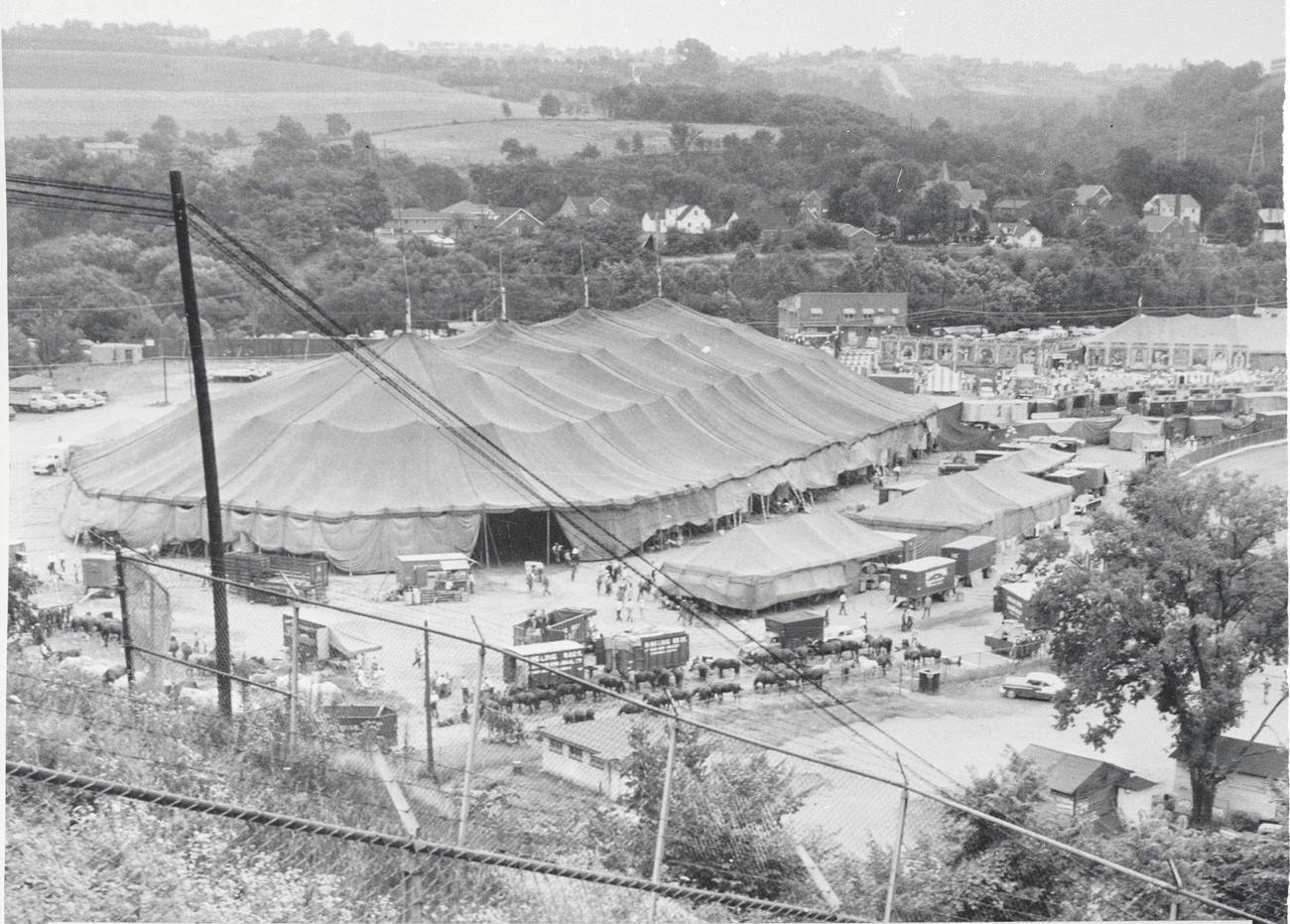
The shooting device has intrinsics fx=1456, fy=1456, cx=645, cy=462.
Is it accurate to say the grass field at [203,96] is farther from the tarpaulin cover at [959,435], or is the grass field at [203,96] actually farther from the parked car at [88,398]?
the tarpaulin cover at [959,435]

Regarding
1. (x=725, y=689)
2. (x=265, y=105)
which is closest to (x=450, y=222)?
(x=265, y=105)

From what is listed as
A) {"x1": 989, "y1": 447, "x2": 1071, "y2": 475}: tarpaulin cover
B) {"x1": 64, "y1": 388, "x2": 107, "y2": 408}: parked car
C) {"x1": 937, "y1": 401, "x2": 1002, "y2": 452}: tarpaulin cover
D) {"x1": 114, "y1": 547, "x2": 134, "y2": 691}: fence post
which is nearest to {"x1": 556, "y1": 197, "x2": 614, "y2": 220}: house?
{"x1": 64, "y1": 388, "x2": 107, "y2": 408}: parked car

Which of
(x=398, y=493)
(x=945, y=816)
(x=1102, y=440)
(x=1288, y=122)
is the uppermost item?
(x=1288, y=122)

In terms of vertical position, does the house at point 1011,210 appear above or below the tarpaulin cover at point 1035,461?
above

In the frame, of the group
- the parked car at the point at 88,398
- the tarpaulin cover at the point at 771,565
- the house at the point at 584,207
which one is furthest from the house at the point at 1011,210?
the tarpaulin cover at the point at 771,565

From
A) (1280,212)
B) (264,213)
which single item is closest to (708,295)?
(264,213)

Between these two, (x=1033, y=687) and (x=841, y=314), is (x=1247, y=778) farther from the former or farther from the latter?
(x=841, y=314)

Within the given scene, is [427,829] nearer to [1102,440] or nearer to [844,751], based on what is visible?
[844,751]
